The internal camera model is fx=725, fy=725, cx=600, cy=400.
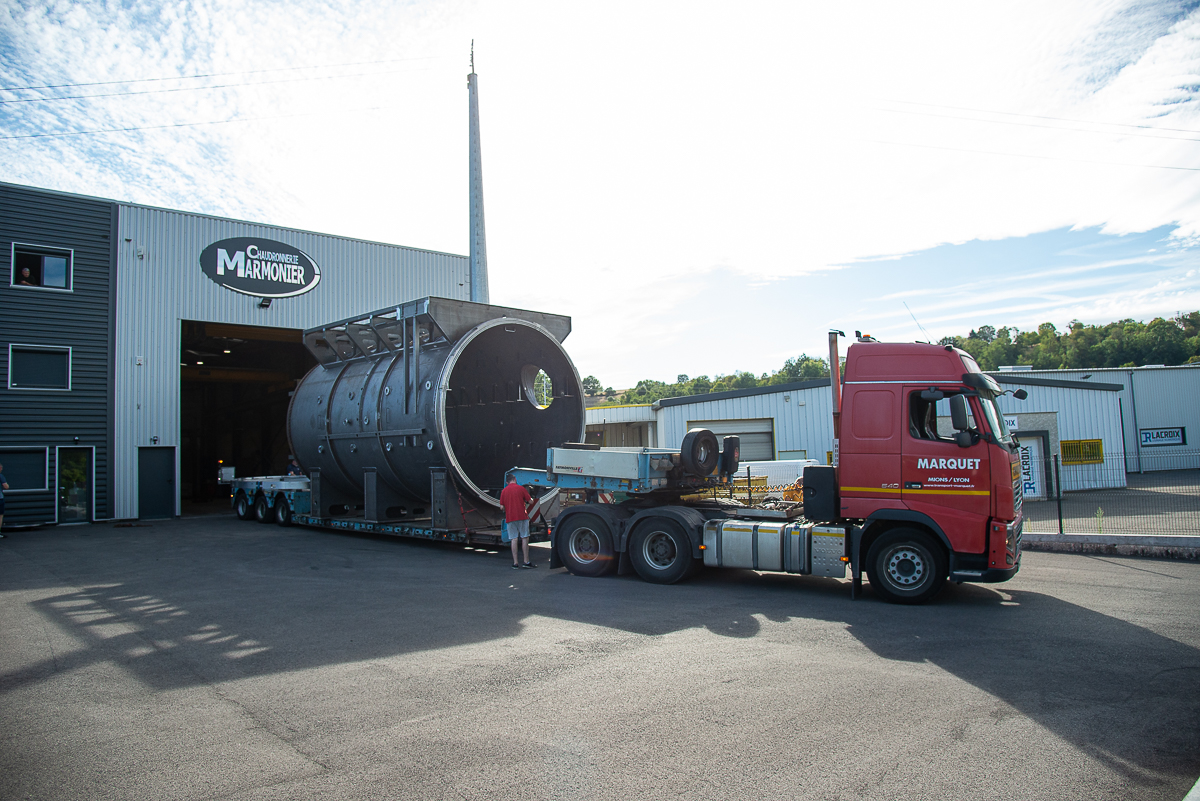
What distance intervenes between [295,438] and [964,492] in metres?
15.2

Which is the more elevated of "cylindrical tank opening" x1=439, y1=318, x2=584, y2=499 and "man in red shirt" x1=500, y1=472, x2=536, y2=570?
"cylindrical tank opening" x1=439, y1=318, x2=584, y2=499

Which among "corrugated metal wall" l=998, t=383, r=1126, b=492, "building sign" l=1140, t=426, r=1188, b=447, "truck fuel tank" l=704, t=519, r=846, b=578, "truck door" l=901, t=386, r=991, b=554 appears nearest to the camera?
"truck door" l=901, t=386, r=991, b=554

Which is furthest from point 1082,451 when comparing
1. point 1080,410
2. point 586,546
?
point 586,546

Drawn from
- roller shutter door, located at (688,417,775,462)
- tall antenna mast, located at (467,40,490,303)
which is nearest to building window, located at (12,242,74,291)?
tall antenna mast, located at (467,40,490,303)

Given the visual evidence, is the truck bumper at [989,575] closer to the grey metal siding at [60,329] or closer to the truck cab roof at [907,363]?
the truck cab roof at [907,363]

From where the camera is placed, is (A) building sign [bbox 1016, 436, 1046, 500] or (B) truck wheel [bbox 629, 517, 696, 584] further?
(A) building sign [bbox 1016, 436, 1046, 500]

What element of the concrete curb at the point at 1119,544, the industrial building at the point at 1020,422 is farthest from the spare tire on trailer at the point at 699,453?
the industrial building at the point at 1020,422

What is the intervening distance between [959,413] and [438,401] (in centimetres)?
845

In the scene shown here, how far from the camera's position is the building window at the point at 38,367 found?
1952 centimetres

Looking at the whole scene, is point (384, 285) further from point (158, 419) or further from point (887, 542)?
point (887, 542)

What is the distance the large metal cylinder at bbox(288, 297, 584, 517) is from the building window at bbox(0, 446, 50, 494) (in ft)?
27.5

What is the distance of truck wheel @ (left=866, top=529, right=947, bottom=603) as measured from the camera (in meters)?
8.51

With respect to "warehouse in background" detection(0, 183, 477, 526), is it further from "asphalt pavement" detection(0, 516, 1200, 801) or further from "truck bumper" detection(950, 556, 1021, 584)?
"truck bumper" detection(950, 556, 1021, 584)

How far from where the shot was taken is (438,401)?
42.8 feet
